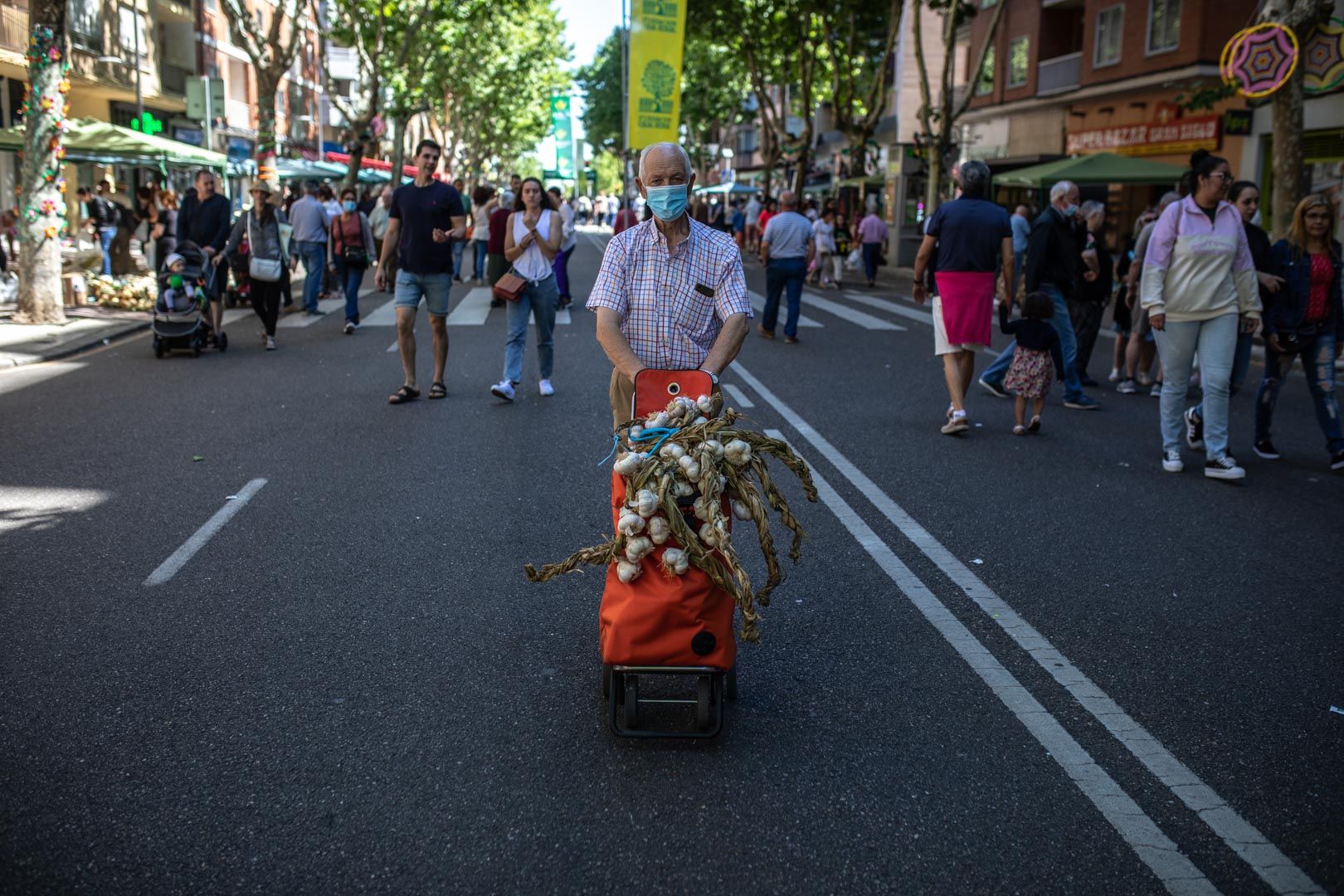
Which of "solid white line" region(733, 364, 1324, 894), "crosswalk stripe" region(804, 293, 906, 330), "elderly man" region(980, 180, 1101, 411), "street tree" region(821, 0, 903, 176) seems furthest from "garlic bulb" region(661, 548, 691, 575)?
"street tree" region(821, 0, 903, 176)

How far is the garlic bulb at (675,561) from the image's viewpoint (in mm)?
3594

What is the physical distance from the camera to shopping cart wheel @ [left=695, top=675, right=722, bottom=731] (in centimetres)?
378

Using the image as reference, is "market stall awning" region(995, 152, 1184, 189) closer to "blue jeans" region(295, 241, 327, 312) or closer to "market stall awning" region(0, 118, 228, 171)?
"blue jeans" region(295, 241, 327, 312)

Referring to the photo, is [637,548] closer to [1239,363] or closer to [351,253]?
[1239,363]

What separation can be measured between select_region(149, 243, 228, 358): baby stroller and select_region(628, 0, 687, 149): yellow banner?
1258cm

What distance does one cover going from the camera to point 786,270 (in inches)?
602

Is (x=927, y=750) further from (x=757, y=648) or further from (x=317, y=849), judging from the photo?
(x=317, y=849)

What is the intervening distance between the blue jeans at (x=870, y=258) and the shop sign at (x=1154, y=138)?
643cm

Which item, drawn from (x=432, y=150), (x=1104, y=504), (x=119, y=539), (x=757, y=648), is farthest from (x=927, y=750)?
(x=432, y=150)

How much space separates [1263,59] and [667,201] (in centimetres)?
1290

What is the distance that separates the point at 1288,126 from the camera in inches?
594

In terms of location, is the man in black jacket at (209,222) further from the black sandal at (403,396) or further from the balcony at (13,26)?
the balcony at (13,26)

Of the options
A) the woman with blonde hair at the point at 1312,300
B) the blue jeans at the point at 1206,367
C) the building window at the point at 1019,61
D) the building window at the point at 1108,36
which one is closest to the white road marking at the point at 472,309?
the blue jeans at the point at 1206,367

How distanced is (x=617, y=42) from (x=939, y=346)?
268 feet
